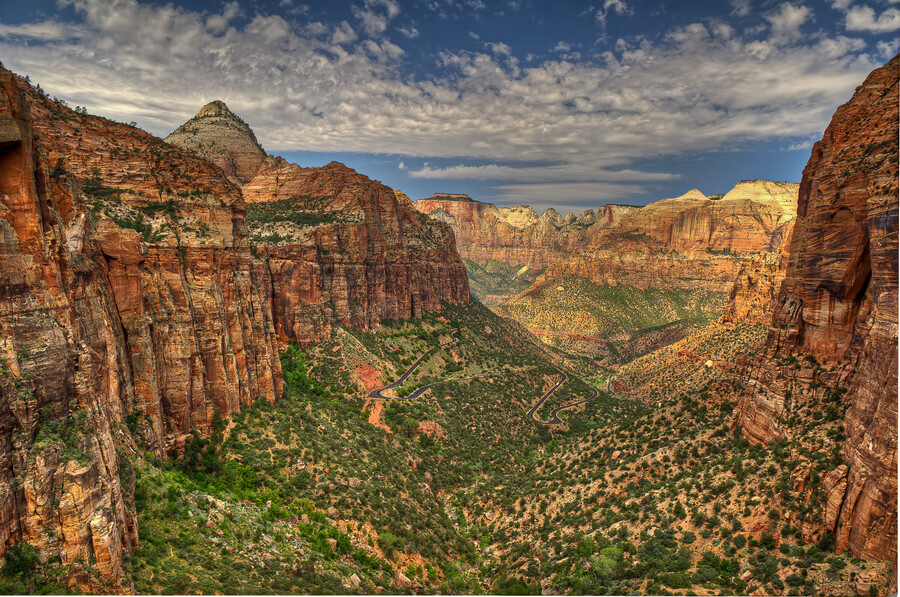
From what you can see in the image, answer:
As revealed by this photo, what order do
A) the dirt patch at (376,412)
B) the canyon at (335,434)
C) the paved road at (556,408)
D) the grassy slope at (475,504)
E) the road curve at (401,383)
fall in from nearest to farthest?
the canyon at (335,434) → the grassy slope at (475,504) → the dirt patch at (376,412) → the road curve at (401,383) → the paved road at (556,408)

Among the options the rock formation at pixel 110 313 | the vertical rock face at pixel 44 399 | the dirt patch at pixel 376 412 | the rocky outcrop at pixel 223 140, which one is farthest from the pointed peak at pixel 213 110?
the vertical rock face at pixel 44 399

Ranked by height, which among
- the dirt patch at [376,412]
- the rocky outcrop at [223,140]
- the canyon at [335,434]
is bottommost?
the dirt patch at [376,412]

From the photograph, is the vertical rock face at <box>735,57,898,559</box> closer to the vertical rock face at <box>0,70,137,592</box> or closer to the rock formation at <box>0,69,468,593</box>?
the rock formation at <box>0,69,468,593</box>

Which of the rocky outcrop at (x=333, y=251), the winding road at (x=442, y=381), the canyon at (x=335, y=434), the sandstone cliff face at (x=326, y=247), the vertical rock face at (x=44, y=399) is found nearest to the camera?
the vertical rock face at (x=44, y=399)

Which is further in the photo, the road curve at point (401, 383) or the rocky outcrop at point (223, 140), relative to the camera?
the rocky outcrop at point (223, 140)

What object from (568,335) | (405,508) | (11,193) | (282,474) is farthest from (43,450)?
(568,335)

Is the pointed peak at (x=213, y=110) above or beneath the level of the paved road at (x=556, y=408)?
above

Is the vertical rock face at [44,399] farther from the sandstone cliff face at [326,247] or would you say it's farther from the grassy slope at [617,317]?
the grassy slope at [617,317]

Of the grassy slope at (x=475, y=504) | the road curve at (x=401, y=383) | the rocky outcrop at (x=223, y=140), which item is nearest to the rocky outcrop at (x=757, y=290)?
the grassy slope at (x=475, y=504)

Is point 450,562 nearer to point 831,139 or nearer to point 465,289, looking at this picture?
point 831,139
